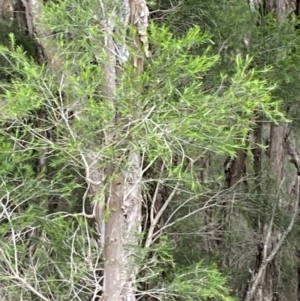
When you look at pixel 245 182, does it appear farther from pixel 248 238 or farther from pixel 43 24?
pixel 43 24

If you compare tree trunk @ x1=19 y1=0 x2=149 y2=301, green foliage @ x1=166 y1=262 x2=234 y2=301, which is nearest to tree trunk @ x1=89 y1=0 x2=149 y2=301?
tree trunk @ x1=19 y1=0 x2=149 y2=301

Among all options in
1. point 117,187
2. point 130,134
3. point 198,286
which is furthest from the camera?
point 198,286

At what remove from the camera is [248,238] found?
2.45 meters

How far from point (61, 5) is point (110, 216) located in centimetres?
48

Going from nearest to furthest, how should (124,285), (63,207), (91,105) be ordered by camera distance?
(91,105) → (124,285) → (63,207)

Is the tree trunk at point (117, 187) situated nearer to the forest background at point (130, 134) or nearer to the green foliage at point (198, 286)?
the forest background at point (130, 134)

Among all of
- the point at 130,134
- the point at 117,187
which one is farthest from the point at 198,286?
the point at 130,134

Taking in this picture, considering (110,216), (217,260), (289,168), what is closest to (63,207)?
(217,260)

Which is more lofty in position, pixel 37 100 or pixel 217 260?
pixel 37 100

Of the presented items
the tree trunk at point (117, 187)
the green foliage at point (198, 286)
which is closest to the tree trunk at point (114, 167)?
the tree trunk at point (117, 187)

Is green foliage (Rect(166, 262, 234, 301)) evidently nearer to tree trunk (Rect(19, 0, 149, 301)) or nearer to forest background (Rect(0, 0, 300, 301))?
forest background (Rect(0, 0, 300, 301))

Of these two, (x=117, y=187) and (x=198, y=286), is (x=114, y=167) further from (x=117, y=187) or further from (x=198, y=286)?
(x=198, y=286)

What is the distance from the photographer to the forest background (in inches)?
42.4

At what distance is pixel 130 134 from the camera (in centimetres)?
110
